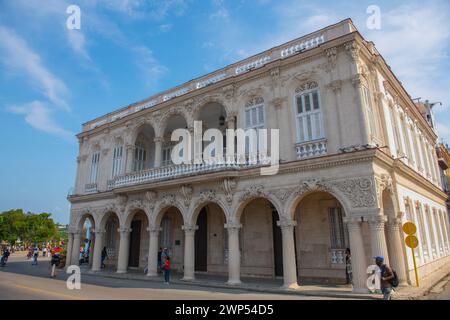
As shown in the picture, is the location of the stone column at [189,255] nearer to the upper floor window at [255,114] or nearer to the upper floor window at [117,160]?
the upper floor window at [255,114]

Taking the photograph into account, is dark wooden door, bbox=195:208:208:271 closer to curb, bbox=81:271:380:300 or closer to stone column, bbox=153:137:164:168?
curb, bbox=81:271:380:300

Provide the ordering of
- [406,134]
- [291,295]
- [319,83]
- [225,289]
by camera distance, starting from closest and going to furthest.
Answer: [291,295] → [225,289] → [319,83] → [406,134]

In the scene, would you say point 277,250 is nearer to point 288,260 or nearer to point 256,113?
point 288,260

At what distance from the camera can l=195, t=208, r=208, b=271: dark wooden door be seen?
1756 centimetres

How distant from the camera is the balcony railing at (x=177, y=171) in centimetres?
1386

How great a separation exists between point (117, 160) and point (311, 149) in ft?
45.6

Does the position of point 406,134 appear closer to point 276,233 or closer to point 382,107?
point 382,107

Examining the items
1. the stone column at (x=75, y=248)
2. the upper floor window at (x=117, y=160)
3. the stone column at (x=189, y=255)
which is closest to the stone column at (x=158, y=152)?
the upper floor window at (x=117, y=160)

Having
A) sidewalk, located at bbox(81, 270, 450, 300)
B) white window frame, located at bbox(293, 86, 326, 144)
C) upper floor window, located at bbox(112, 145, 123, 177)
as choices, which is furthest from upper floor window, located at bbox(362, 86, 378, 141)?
upper floor window, located at bbox(112, 145, 123, 177)

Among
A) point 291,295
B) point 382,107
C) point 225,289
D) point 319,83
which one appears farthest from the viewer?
point 382,107

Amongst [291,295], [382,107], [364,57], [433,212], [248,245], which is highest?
[364,57]

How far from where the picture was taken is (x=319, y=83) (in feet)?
43.3
